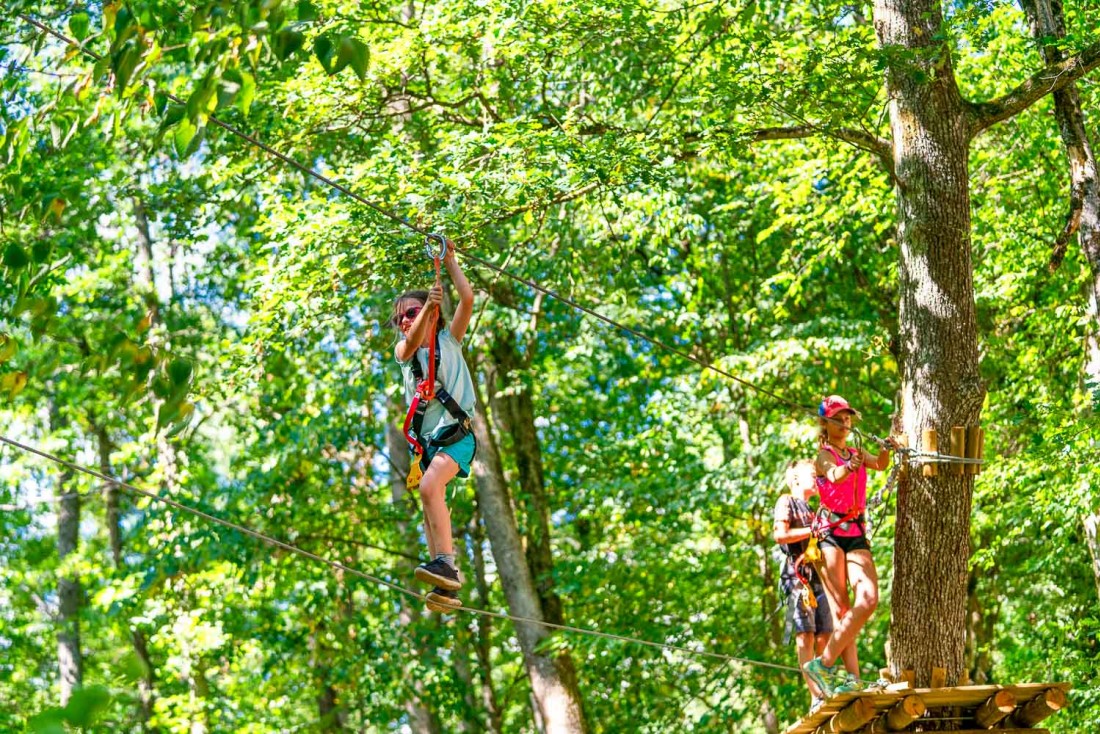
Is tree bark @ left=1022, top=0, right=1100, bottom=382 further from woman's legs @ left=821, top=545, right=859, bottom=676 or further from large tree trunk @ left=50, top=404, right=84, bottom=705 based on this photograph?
large tree trunk @ left=50, top=404, right=84, bottom=705

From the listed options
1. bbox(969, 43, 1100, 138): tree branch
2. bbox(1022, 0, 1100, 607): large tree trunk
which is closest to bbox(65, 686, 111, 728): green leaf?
bbox(969, 43, 1100, 138): tree branch

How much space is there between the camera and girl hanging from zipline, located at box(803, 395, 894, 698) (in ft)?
21.4

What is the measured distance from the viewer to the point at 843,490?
21.6ft

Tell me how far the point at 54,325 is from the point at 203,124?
670mm

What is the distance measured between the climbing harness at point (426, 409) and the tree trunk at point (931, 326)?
2.66 meters

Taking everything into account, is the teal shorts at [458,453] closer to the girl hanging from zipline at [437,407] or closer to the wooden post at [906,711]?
the girl hanging from zipline at [437,407]

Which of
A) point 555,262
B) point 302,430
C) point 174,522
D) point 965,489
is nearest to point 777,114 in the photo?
point 965,489

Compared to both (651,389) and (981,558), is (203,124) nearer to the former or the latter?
(981,558)

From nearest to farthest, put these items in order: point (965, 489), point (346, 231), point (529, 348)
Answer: point (965, 489) → point (346, 231) → point (529, 348)

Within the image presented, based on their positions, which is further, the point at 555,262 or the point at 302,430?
the point at 302,430

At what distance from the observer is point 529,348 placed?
15.1m

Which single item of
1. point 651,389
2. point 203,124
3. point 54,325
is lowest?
point 54,325

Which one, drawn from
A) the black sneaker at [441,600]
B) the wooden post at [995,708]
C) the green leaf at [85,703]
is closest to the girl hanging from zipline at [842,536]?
the wooden post at [995,708]

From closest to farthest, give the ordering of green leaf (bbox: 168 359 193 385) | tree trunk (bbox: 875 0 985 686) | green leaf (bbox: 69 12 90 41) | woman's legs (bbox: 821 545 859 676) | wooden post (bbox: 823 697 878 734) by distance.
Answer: green leaf (bbox: 168 359 193 385)
green leaf (bbox: 69 12 90 41)
wooden post (bbox: 823 697 878 734)
woman's legs (bbox: 821 545 859 676)
tree trunk (bbox: 875 0 985 686)
